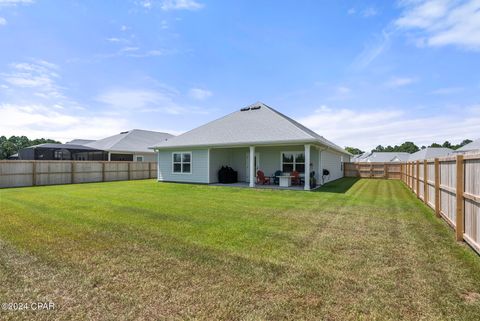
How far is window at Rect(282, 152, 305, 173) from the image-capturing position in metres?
16.8

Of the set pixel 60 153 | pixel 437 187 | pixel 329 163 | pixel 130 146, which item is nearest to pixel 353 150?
pixel 329 163

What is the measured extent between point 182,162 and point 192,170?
3.82 feet

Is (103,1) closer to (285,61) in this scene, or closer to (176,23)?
(176,23)

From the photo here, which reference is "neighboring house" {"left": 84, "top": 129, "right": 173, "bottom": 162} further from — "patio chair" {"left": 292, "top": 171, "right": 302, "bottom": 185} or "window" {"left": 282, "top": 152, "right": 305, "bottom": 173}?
"patio chair" {"left": 292, "top": 171, "right": 302, "bottom": 185}

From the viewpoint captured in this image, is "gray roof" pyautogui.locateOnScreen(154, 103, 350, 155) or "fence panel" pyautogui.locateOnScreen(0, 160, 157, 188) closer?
"gray roof" pyautogui.locateOnScreen(154, 103, 350, 155)

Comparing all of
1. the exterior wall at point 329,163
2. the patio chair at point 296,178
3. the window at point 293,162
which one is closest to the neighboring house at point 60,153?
the window at point 293,162

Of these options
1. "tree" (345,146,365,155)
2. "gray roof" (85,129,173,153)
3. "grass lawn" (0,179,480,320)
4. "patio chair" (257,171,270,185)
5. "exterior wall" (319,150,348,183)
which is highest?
"tree" (345,146,365,155)

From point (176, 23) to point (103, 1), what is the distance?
3.22m

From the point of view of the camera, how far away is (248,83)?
756 inches

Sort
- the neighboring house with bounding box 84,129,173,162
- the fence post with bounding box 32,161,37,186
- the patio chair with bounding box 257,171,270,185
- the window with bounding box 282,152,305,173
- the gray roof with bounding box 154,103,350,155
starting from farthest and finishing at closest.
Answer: the neighboring house with bounding box 84,129,173,162, the fence post with bounding box 32,161,37,186, the window with bounding box 282,152,305,173, the patio chair with bounding box 257,171,270,185, the gray roof with bounding box 154,103,350,155

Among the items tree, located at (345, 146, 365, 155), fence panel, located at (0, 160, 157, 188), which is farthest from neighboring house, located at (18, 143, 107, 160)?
tree, located at (345, 146, 365, 155)

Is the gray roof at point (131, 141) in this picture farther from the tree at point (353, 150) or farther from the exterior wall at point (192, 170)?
the tree at point (353, 150)

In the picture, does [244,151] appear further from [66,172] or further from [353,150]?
[353,150]

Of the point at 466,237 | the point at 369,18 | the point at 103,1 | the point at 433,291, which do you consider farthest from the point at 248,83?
the point at 433,291
